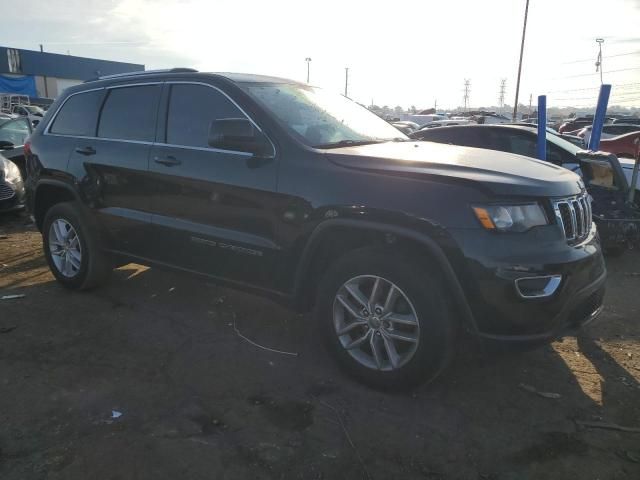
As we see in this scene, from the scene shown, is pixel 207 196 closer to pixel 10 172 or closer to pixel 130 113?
pixel 130 113

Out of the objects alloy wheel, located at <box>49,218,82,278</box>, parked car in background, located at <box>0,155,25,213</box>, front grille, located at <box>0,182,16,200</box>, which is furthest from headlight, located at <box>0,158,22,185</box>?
alloy wheel, located at <box>49,218,82,278</box>

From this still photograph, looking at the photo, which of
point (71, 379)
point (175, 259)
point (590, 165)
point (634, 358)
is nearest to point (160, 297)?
point (175, 259)

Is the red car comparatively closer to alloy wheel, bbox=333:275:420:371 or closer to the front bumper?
the front bumper

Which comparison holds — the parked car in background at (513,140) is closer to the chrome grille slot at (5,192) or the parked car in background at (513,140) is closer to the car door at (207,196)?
the car door at (207,196)

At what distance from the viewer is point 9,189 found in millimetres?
8008

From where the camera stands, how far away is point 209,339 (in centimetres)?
393

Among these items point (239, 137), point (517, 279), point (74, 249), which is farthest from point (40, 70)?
point (517, 279)

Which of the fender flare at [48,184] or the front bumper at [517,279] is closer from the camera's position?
the front bumper at [517,279]

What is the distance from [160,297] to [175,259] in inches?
38.8

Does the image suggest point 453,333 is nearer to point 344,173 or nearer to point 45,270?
point 344,173

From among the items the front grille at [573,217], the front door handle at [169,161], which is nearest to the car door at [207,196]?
the front door handle at [169,161]

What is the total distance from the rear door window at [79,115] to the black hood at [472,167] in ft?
8.31

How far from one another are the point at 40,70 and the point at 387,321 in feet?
177

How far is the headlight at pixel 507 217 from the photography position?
2680mm
